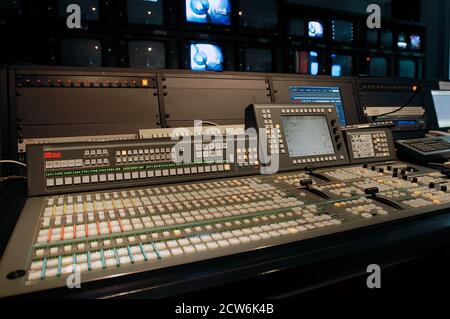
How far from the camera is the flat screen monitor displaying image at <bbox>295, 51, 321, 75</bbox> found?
2852 millimetres

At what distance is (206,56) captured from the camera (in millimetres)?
2500

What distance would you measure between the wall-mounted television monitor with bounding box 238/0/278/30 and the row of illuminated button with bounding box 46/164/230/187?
1821 mm

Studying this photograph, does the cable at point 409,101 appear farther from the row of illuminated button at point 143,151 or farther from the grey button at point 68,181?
the grey button at point 68,181

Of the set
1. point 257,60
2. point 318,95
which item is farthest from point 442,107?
point 257,60

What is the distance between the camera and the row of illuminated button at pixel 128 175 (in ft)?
2.94

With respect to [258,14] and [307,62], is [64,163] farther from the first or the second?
[307,62]

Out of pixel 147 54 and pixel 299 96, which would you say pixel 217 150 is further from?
pixel 147 54

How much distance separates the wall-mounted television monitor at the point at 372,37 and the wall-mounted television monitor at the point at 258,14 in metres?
1.02

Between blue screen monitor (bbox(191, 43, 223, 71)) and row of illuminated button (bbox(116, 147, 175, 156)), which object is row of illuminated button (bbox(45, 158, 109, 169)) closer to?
row of illuminated button (bbox(116, 147, 175, 156))

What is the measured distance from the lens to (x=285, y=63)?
2773 mm

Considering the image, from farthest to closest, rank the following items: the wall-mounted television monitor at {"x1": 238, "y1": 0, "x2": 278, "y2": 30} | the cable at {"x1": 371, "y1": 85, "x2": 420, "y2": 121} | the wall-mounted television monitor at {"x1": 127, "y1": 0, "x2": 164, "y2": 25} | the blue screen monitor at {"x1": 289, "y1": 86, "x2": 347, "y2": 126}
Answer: the wall-mounted television monitor at {"x1": 238, "y1": 0, "x2": 278, "y2": 30}
the wall-mounted television monitor at {"x1": 127, "y1": 0, "x2": 164, "y2": 25}
the cable at {"x1": 371, "y1": 85, "x2": 420, "y2": 121}
the blue screen monitor at {"x1": 289, "y1": 86, "x2": 347, "y2": 126}

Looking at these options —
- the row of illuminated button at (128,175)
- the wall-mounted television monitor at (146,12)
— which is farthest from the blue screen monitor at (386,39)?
the row of illuminated button at (128,175)

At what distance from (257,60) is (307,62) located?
20.0 inches

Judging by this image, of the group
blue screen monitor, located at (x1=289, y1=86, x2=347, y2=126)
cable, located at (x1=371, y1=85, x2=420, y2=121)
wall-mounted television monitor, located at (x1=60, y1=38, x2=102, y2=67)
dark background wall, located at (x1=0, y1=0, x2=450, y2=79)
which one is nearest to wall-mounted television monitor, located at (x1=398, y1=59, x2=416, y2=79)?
dark background wall, located at (x1=0, y1=0, x2=450, y2=79)
